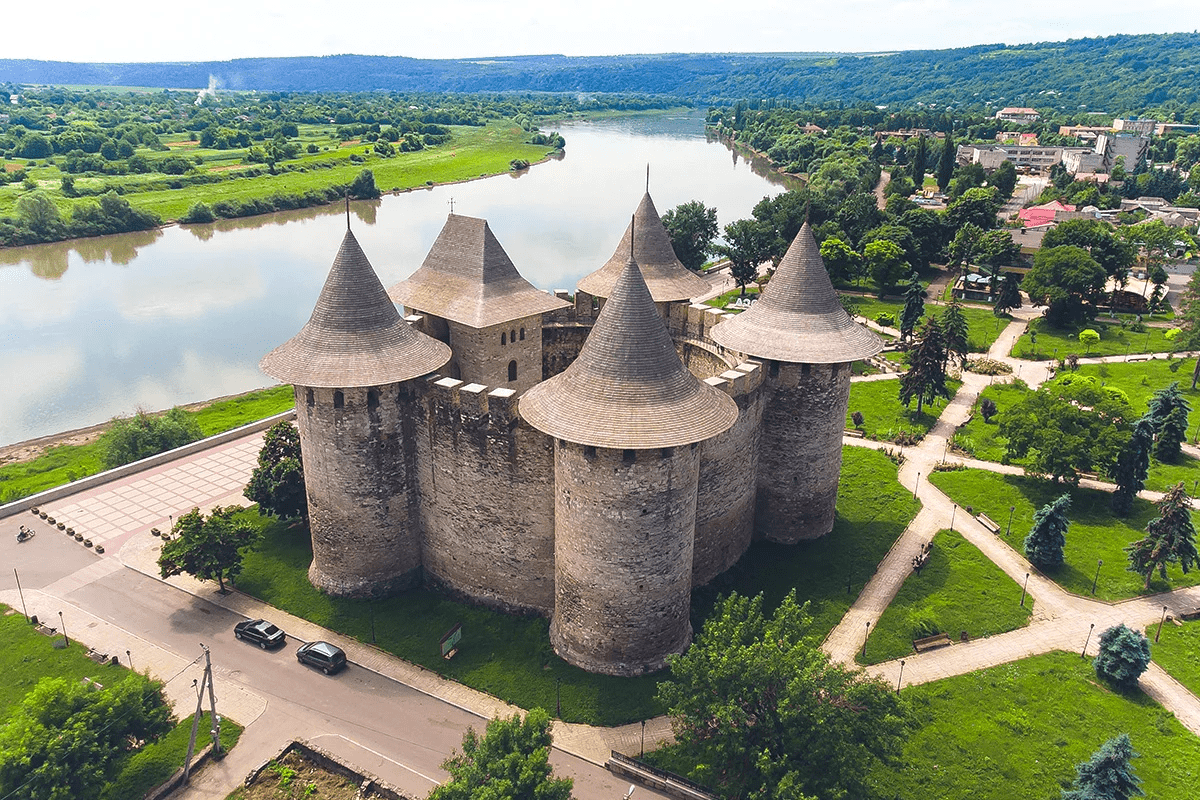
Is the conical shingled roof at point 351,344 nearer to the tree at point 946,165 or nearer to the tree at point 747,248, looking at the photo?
the tree at point 747,248

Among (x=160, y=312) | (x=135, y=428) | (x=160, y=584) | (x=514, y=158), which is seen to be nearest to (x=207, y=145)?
(x=514, y=158)

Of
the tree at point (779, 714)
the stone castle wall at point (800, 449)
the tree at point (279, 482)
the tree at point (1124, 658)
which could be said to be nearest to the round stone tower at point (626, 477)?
the tree at point (779, 714)

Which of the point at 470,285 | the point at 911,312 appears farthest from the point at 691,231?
the point at 470,285

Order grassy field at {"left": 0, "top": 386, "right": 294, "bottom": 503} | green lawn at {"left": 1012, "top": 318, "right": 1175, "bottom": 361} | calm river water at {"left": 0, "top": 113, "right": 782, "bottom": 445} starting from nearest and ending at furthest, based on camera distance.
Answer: grassy field at {"left": 0, "top": 386, "right": 294, "bottom": 503}, calm river water at {"left": 0, "top": 113, "right": 782, "bottom": 445}, green lawn at {"left": 1012, "top": 318, "right": 1175, "bottom": 361}

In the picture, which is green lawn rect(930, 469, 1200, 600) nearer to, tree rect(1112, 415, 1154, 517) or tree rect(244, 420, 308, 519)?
tree rect(1112, 415, 1154, 517)

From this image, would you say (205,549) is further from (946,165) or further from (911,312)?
(946,165)

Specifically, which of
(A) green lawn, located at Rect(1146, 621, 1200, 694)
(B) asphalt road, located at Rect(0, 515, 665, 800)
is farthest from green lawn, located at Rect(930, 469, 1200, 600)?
(B) asphalt road, located at Rect(0, 515, 665, 800)
